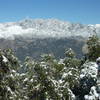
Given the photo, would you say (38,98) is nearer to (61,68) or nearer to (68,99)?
(68,99)

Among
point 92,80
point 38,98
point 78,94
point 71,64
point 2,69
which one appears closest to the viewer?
point 2,69

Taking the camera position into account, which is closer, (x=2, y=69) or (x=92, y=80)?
(x=2, y=69)

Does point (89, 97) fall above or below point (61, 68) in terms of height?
below

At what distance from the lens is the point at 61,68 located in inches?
1800

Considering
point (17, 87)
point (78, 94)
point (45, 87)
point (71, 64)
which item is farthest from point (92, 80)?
point (71, 64)

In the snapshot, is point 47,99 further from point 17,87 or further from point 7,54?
point 7,54

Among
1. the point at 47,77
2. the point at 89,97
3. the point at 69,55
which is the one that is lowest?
the point at 89,97

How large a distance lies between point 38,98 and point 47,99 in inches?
63.1

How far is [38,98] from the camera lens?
3119 centimetres

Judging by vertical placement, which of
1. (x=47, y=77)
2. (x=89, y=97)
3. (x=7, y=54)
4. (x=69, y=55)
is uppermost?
(x=69, y=55)

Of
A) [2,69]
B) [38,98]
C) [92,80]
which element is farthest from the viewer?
[92,80]


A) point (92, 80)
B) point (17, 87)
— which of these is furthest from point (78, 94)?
point (17, 87)

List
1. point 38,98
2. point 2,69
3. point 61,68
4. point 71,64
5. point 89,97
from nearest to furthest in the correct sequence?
1. point 2,69
2. point 89,97
3. point 38,98
4. point 61,68
5. point 71,64

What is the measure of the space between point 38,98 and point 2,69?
7.18 meters
